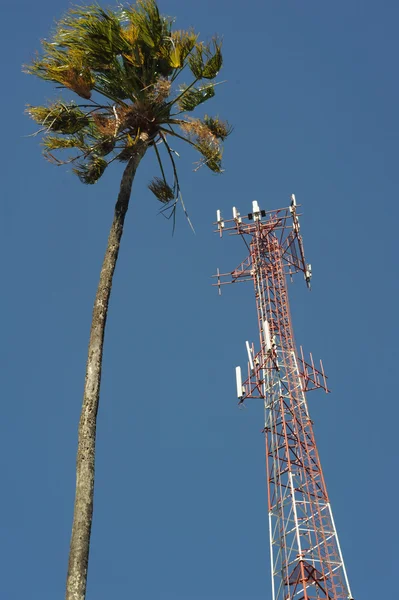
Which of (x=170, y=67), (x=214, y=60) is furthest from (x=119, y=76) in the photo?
(x=214, y=60)

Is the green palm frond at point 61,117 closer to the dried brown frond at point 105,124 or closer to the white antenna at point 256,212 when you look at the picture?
the dried brown frond at point 105,124

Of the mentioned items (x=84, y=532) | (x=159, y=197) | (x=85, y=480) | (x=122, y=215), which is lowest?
(x=84, y=532)

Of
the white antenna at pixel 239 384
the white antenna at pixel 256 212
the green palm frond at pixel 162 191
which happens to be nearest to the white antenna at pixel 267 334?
the white antenna at pixel 239 384

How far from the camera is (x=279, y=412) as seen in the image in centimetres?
2636

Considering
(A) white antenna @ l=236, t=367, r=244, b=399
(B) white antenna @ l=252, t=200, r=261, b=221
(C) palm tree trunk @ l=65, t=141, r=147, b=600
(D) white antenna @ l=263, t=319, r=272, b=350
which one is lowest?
(C) palm tree trunk @ l=65, t=141, r=147, b=600

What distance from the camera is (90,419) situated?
9.14m

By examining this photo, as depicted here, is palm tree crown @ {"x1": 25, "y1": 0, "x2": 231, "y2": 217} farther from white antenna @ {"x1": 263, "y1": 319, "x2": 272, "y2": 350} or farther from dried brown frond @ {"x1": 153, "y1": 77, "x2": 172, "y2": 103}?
white antenna @ {"x1": 263, "y1": 319, "x2": 272, "y2": 350}

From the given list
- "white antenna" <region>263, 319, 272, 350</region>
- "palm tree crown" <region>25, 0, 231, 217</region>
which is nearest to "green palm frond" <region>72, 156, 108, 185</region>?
"palm tree crown" <region>25, 0, 231, 217</region>

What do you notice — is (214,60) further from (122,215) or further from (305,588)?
(305,588)

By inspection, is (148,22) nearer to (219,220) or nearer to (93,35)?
(93,35)

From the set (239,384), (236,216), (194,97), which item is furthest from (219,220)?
(194,97)

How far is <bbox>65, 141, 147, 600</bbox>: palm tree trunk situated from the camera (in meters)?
8.02

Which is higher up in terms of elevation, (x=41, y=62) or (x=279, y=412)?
(x=279, y=412)

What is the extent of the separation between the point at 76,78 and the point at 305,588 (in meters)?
15.5
